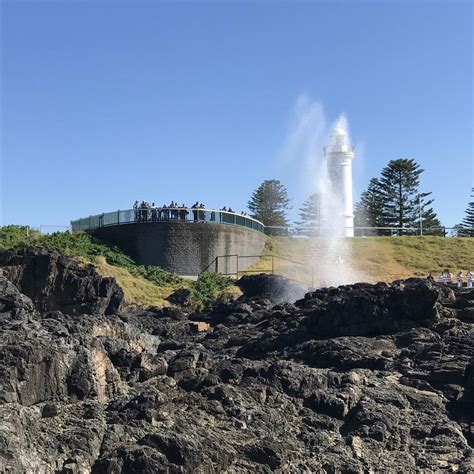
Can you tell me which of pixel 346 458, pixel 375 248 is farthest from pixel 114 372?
pixel 375 248

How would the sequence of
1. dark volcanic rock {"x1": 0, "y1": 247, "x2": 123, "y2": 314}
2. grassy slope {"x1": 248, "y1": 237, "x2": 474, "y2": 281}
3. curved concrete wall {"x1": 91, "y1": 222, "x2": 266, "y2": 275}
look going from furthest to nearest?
grassy slope {"x1": 248, "y1": 237, "x2": 474, "y2": 281}, curved concrete wall {"x1": 91, "y1": 222, "x2": 266, "y2": 275}, dark volcanic rock {"x1": 0, "y1": 247, "x2": 123, "y2": 314}

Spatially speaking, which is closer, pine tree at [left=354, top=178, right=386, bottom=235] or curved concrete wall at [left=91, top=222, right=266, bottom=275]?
curved concrete wall at [left=91, top=222, right=266, bottom=275]

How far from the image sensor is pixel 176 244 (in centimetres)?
4616

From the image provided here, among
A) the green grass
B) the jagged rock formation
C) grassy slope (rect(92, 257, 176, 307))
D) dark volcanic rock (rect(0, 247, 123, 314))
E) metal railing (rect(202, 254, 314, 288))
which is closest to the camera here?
the jagged rock formation

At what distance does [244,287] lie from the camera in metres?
42.2

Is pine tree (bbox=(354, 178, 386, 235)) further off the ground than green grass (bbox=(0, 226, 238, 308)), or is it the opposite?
pine tree (bbox=(354, 178, 386, 235))

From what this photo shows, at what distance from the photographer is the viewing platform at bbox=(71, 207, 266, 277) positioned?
151ft

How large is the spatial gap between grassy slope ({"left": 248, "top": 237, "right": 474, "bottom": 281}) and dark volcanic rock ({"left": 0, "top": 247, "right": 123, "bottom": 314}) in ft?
59.6

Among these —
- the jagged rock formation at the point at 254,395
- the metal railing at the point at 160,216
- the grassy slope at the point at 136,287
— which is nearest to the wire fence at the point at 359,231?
the metal railing at the point at 160,216

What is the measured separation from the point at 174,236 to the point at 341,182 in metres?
21.1

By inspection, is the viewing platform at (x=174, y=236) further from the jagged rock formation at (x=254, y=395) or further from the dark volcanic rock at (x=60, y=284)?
the jagged rock formation at (x=254, y=395)

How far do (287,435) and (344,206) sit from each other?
1888 inches

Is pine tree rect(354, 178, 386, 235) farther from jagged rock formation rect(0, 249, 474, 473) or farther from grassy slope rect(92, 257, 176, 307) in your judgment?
jagged rock formation rect(0, 249, 474, 473)

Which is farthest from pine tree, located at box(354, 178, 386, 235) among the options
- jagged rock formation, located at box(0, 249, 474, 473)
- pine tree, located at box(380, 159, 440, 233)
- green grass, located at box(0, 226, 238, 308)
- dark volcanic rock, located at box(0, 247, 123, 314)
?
jagged rock formation, located at box(0, 249, 474, 473)
